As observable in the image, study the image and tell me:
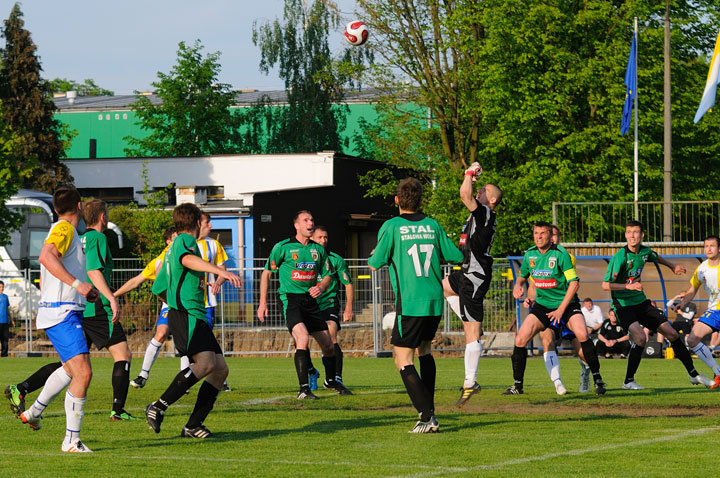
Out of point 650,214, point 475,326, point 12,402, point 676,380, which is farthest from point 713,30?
point 12,402

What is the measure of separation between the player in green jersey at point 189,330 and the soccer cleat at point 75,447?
74cm

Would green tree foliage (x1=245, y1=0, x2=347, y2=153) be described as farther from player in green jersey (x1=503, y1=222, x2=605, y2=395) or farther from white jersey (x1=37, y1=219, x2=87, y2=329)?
white jersey (x1=37, y1=219, x2=87, y2=329)

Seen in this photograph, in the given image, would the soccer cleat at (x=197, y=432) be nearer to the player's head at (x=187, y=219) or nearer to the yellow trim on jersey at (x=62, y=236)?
the player's head at (x=187, y=219)

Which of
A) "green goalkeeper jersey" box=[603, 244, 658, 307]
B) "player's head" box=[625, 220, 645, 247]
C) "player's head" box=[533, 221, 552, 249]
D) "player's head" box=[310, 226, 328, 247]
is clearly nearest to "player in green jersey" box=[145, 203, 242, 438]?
"player's head" box=[310, 226, 328, 247]

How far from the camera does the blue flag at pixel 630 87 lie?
30.1m

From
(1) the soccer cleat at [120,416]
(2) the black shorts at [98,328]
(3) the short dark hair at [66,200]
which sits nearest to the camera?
(3) the short dark hair at [66,200]

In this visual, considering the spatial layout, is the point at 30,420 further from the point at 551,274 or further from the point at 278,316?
the point at 278,316

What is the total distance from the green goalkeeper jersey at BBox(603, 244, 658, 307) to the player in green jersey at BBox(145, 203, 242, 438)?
5.76 m

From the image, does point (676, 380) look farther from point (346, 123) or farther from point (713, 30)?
point (346, 123)

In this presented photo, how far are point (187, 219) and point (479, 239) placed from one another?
3541mm

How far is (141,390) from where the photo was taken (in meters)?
14.0

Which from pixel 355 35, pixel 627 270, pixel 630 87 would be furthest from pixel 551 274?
pixel 630 87

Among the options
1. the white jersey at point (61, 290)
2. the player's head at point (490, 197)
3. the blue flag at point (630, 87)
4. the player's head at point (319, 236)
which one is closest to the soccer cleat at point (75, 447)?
the white jersey at point (61, 290)

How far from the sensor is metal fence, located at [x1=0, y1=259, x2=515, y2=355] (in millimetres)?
24828
